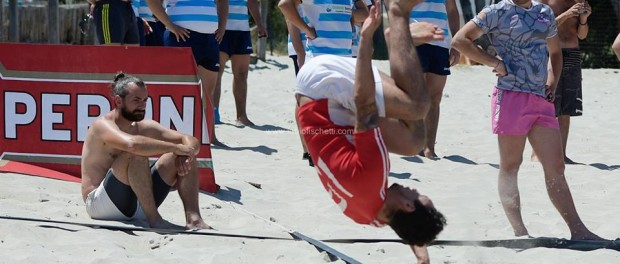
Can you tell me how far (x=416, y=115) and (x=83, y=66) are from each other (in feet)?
10.8

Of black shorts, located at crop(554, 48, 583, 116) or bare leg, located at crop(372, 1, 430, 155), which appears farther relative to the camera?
black shorts, located at crop(554, 48, 583, 116)

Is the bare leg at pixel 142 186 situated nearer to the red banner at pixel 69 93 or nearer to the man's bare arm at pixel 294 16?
the red banner at pixel 69 93

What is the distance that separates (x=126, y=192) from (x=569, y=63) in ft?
13.7

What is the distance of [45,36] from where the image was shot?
17.2m

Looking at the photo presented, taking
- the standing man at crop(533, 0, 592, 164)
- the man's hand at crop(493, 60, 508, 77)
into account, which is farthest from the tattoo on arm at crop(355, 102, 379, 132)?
the standing man at crop(533, 0, 592, 164)

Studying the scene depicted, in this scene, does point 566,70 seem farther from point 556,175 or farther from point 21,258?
point 21,258

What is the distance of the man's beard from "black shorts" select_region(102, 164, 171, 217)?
29 centimetres

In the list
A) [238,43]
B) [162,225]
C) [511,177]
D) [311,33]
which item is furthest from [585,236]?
[238,43]

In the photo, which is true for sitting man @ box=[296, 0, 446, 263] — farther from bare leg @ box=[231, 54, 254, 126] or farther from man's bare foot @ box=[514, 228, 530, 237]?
bare leg @ box=[231, 54, 254, 126]

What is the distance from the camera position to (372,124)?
4.52 metres

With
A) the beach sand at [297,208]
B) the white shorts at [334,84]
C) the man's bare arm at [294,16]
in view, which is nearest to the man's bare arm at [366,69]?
the white shorts at [334,84]

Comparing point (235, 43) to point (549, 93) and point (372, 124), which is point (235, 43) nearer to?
point (549, 93)

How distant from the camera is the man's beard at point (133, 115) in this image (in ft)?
20.4

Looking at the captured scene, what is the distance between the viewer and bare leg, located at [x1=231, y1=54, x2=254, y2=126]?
9.98m
